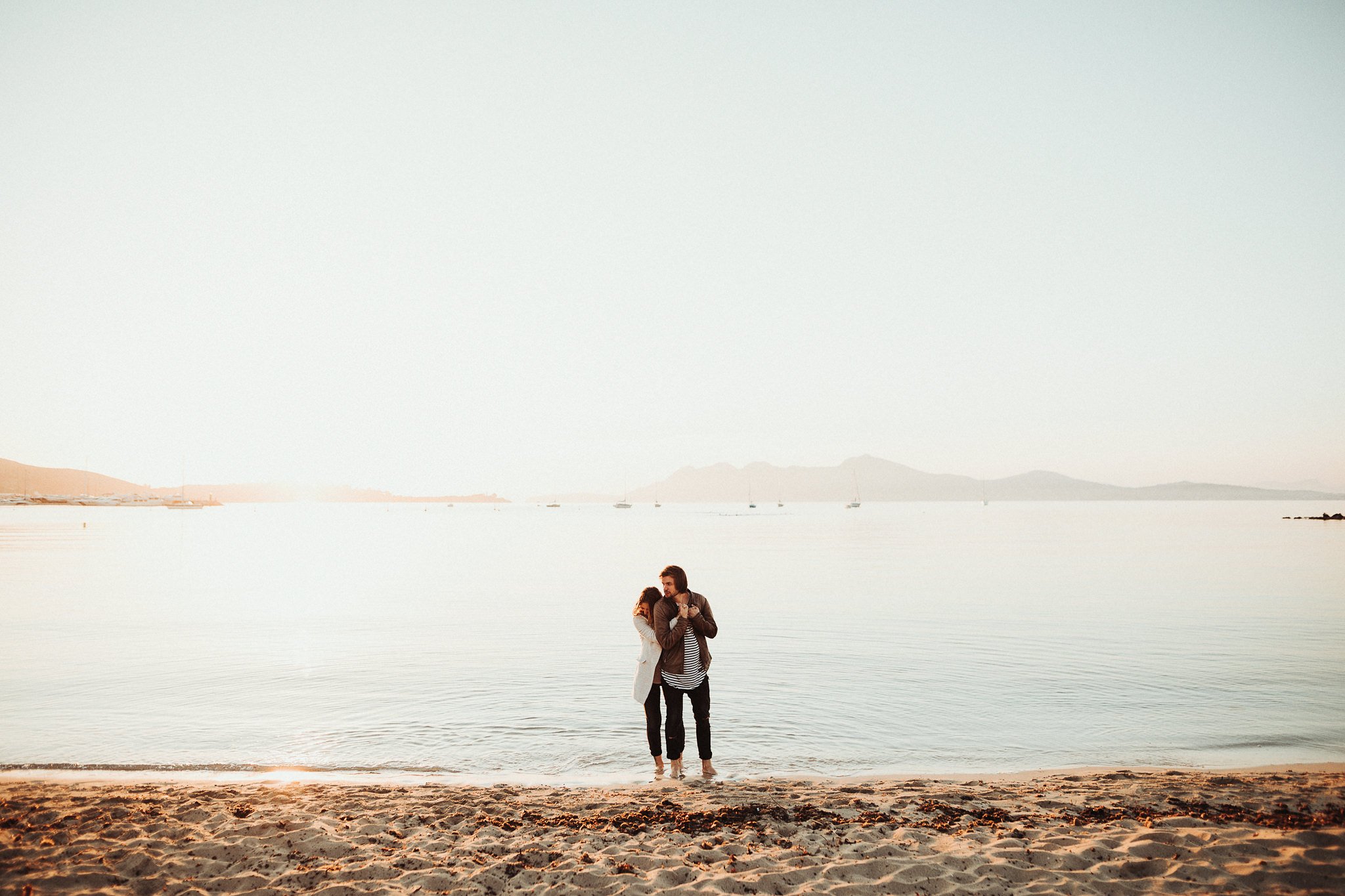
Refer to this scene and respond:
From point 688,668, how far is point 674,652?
0.24m

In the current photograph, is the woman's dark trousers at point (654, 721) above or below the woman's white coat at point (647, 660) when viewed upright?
below

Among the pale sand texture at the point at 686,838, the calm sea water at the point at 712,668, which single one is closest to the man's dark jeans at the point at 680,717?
the pale sand texture at the point at 686,838

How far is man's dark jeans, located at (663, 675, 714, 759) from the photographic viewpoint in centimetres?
982

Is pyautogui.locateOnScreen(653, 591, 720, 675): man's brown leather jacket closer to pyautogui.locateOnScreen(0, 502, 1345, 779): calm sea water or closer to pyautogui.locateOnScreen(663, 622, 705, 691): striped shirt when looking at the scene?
pyautogui.locateOnScreen(663, 622, 705, 691): striped shirt

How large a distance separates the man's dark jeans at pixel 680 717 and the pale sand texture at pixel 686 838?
22.0 inches

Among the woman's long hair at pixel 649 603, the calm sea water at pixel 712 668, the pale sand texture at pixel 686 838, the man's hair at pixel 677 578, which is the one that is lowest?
the calm sea water at pixel 712 668

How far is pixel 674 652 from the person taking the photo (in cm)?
969

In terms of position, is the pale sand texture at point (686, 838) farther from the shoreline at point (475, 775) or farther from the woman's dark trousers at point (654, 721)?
the woman's dark trousers at point (654, 721)

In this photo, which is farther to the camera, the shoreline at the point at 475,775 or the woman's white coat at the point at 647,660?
the shoreline at the point at 475,775

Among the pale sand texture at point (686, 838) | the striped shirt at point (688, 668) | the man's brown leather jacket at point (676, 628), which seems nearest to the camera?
the pale sand texture at point (686, 838)

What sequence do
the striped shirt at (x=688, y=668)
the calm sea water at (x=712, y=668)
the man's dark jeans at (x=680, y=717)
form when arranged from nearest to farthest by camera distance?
1. the striped shirt at (x=688, y=668)
2. the man's dark jeans at (x=680, y=717)
3. the calm sea water at (x=712, y=668)

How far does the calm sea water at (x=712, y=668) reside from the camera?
11.9 m

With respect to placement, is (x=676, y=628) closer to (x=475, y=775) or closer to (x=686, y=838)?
(x=686, y=838)

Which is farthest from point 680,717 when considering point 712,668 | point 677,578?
point 712,668
